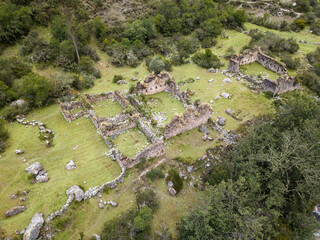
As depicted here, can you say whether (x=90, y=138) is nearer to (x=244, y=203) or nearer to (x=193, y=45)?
(x=244, y=203)

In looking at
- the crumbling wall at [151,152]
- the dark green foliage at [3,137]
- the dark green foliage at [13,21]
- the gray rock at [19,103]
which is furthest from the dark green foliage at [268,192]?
the dark green foliage at [13,21]

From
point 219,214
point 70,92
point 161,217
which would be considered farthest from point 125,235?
point 70,92

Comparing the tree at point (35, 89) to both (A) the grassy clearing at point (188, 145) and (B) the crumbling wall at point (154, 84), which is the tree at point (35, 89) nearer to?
(B) the crumbling wall at point (154, 84)

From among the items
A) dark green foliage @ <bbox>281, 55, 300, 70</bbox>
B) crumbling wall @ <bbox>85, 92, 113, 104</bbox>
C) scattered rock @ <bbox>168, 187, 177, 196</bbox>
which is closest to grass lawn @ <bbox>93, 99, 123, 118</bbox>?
crumbling wall @ <bbox>85, 92, 113, 104</bbox>

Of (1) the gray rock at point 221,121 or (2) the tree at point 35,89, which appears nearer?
(1) the gray rock at point 221,121

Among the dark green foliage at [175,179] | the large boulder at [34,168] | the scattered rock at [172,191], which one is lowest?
the scattered rock at [172,191]
